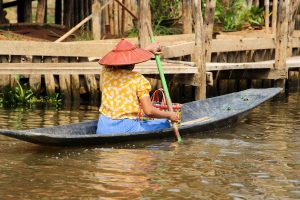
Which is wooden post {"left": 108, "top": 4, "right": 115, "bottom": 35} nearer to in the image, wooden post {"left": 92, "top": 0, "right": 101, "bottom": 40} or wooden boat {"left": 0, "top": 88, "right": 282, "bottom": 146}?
wooden post {"left": 92, "top": 0, "right": 101, "bottom": 40}

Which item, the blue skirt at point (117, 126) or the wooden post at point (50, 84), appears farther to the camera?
the wooden post at point (50, 84)

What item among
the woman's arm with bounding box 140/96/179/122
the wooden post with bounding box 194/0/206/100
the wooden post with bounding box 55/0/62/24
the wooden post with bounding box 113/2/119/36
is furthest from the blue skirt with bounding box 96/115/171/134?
the wooden post with bounding box 55/0/62/24

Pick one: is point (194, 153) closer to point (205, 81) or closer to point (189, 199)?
point (189, 199)

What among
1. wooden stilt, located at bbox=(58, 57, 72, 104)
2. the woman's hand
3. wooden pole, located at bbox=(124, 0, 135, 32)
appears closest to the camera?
the woman's hand

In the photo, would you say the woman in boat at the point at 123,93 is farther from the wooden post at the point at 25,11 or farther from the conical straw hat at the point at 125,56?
the wooden post at the point at 25,11

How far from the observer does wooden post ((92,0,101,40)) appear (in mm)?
17969

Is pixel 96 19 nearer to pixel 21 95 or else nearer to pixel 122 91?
pixel 21 95

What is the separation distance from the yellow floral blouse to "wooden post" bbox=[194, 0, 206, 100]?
4.25 meters

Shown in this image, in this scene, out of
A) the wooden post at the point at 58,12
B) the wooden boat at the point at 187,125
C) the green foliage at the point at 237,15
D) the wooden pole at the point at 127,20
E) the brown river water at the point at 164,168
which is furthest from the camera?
the wooden post at the point at 58,12

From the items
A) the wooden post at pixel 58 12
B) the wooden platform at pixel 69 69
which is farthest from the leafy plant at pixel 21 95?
the wooden post at pixel 58 12

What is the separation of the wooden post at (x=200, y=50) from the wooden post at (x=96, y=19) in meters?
3.91

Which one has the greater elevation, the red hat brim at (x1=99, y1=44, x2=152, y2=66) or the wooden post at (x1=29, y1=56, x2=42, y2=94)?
the red hat brim at (x1=99, y1=44, x2=152, y2=66)

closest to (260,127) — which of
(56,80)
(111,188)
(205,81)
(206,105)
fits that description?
(206,105)

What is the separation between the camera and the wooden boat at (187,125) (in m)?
9.73
